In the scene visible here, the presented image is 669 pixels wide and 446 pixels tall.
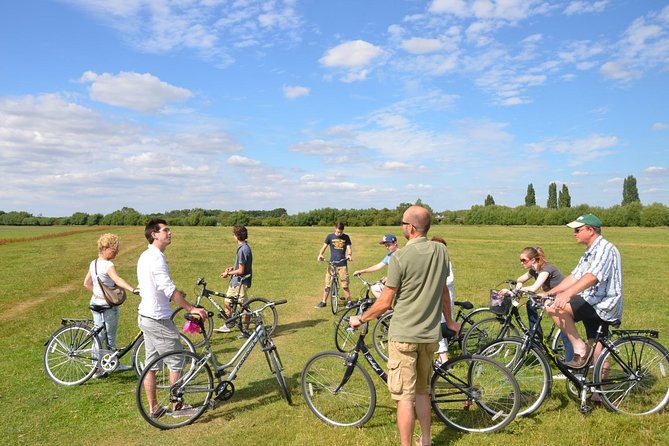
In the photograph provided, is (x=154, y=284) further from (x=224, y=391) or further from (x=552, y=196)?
(x=552, y=196)

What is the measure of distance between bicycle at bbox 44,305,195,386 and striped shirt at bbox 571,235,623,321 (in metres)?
6.41

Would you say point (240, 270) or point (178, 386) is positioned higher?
point (240, 270)

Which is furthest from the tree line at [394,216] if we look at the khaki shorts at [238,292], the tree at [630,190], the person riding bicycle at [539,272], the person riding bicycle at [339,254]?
the person riding bicycle at [539,272]

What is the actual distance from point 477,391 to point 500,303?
1705 millimetres

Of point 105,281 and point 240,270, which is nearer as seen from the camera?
point 105,281

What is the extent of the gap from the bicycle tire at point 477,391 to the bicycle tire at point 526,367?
428 mm

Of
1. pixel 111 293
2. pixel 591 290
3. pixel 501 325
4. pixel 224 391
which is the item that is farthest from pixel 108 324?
pixel 591 290

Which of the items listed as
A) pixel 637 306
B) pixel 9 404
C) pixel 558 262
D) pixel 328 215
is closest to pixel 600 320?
pixel 9 404

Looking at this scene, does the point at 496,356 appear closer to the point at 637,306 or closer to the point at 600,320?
the point at 600,320

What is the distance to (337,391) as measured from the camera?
16.9ft

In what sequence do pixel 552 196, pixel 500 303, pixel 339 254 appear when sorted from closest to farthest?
pixel 500 303 → pixel 339 254 → pixel 552 196

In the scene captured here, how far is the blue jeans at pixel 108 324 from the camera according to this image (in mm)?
6648

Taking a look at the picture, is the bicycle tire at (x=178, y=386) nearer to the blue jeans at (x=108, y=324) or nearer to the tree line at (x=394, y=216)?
the blue jeans at (x=108, y=324)

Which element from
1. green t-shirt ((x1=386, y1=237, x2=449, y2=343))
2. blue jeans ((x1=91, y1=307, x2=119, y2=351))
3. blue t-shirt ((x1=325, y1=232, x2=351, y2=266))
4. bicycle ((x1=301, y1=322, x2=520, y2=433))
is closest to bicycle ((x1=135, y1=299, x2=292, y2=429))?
bicycle ((x1=301, y1=322, x2=520, y2=433))
